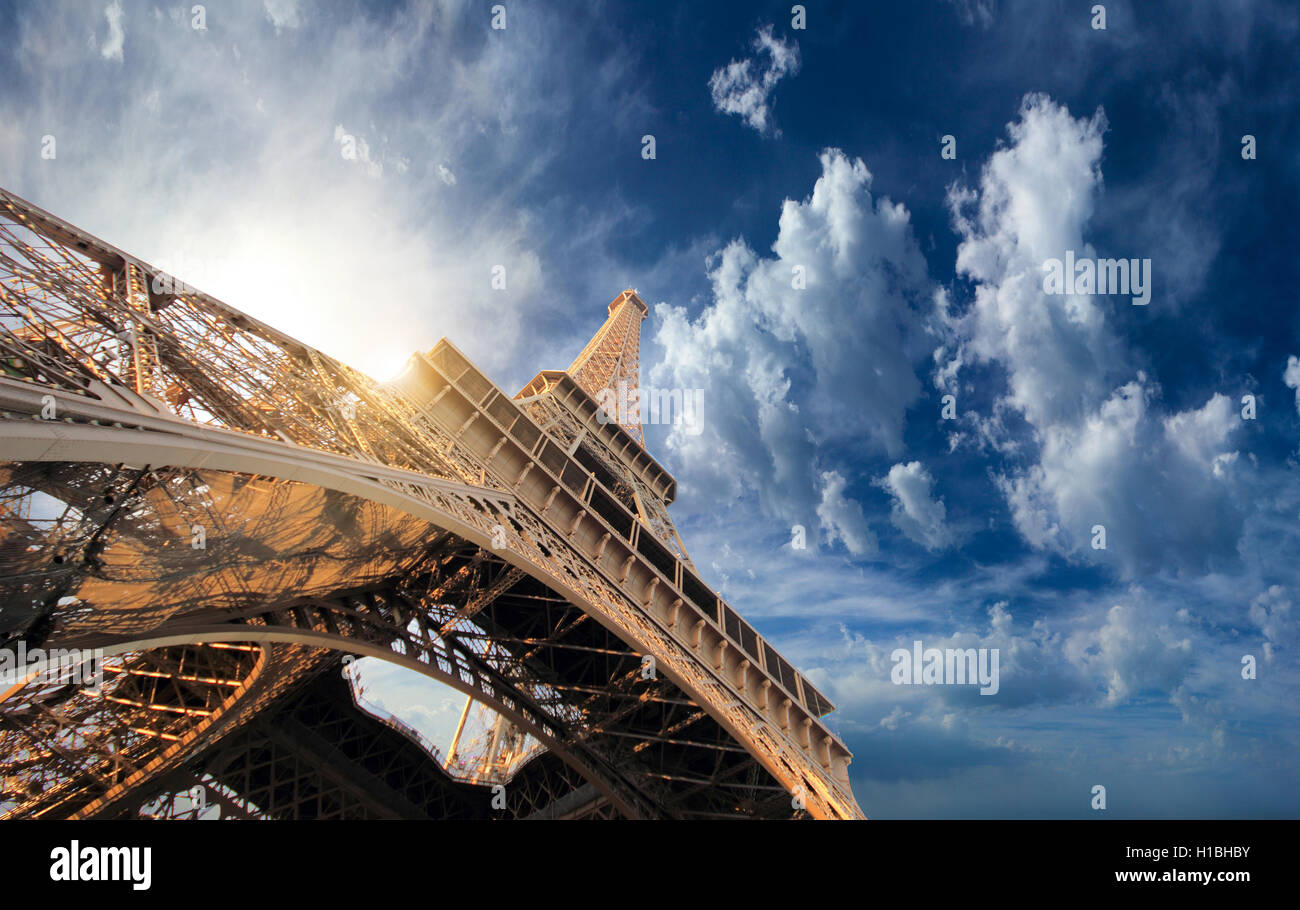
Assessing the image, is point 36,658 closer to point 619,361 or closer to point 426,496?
point 426,496

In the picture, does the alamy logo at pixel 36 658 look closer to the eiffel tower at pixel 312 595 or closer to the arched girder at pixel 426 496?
the eiffel tower at pixel 312 595
